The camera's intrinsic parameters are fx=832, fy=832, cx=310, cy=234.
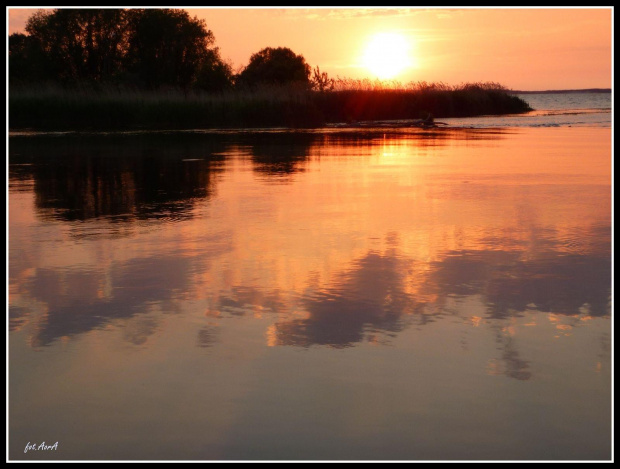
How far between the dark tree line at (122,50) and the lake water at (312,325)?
1794 inches

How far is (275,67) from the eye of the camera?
6838 cm

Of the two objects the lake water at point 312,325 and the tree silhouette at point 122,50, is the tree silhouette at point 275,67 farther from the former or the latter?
the lake water at point 312,325

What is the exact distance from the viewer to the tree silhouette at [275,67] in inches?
2697

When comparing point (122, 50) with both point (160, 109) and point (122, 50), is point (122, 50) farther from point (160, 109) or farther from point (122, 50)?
point (160, 109)

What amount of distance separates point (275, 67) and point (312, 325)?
64159mm

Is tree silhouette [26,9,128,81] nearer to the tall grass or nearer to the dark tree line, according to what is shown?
the dark tree line

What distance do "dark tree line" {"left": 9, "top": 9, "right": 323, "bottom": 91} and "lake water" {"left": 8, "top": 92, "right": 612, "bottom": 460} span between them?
1794 inches

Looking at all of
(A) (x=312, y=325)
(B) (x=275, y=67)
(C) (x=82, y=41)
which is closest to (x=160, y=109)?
(C) (x=82, y=41)

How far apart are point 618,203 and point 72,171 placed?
10754mm

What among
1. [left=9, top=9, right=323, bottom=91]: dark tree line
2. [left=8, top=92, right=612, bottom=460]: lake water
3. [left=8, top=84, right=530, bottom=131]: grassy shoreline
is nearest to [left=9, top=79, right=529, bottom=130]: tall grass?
[left=8, top=84, right=530, bottom=131]: grassy shoreline

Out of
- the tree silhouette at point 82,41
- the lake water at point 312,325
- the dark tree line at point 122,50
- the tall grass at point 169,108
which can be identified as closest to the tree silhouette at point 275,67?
the dark tree line at point 122,50

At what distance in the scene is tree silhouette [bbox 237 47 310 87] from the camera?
2697 inches

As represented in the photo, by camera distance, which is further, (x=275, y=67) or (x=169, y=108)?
(x=275, y=67)

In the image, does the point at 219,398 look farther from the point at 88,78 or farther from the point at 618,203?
the point at 88,78
